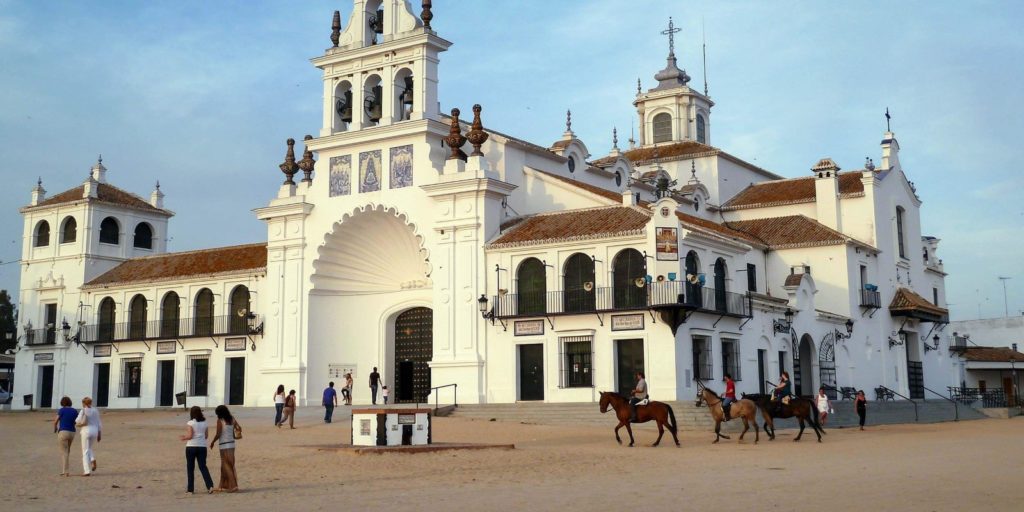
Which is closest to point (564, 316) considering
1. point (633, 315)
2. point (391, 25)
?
point (633, 315)

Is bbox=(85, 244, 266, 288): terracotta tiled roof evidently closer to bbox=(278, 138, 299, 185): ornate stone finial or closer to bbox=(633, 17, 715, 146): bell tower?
bbox=(278, 138, 299, 185): ornate stone finial

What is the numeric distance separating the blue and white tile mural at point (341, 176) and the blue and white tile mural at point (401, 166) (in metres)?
2.07

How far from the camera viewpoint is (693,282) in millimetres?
35125

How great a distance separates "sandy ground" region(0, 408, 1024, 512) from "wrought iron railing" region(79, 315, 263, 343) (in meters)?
14.2

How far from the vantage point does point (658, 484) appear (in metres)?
17.2

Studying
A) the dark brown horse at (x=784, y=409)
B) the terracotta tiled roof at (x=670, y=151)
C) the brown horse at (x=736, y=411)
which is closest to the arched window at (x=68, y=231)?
the terracotta tiled roof at (x=670, y=151)

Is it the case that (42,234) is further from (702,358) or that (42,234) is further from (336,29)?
(702,358)

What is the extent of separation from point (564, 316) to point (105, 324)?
2351 centimetres

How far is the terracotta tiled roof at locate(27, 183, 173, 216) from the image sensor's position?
169 feet

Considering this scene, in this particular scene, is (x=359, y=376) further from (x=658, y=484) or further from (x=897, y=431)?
(x=658, y=484)

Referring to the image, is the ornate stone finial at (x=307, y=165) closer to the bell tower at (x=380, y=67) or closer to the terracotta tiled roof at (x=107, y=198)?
the bell tower at (x=380, y=67)

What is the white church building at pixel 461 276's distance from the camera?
1442 inches

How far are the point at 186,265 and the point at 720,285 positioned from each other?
23.8 metres

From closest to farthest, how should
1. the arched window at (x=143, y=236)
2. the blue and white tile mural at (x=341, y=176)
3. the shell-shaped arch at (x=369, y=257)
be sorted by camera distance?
the blue and white tile mural at (x=341, y=176) < the shell-shaped arch at (x=369, y=257) < the arched window at (x=143, y=236)
